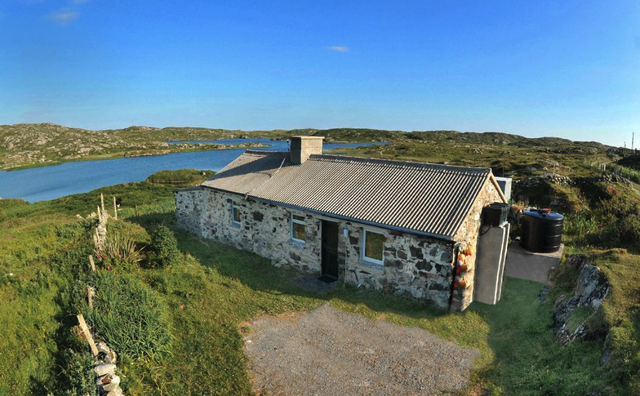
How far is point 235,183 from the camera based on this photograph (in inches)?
635

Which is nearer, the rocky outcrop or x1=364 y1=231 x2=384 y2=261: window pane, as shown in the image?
the rocky outcrop

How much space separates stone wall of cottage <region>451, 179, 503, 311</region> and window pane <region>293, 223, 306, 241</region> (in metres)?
6.05

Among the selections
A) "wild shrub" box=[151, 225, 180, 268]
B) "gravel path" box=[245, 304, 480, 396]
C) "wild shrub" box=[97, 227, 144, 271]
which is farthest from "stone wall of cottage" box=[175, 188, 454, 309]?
"wild shrub" box=[97, 227, 144, 271]

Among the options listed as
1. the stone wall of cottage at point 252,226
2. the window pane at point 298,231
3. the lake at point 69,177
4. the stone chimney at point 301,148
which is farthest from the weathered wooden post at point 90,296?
the lake at point 69,177

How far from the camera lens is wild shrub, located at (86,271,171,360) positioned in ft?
23.3

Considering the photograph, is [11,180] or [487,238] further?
[11,180]

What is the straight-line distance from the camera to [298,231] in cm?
1356

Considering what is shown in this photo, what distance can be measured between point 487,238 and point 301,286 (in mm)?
6379

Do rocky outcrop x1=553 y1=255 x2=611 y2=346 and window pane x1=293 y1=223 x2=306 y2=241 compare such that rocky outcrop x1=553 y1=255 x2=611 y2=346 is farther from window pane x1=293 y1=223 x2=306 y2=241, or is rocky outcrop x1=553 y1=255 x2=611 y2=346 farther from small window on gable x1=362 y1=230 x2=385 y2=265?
window pane x1=293 y1=223 x2=306 y2=241

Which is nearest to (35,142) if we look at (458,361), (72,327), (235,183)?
(235,183)

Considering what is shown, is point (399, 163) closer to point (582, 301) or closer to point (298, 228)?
point (298, 228)

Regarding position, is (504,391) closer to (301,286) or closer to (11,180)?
(301,286)

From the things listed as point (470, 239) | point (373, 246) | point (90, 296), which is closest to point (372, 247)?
point (373, 246)

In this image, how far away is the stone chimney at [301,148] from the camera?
15.9 m
